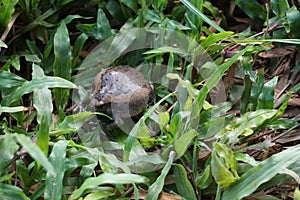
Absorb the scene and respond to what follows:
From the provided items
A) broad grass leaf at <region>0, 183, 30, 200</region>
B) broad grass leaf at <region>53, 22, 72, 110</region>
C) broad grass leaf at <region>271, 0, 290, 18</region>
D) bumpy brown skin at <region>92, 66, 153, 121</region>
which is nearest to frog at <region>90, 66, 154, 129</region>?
bumpy brown skin at <region>92, 66, 153, 121</region>

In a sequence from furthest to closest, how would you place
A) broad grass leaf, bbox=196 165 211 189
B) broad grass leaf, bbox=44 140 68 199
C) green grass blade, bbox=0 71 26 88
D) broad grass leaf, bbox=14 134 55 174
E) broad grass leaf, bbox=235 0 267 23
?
broad grass leaf, bbox=235 0 267 23 → green grass blade, bbox=0 71 26 88 → broad grass leaf, bbox=196 165 211 189 → broad grass leaf, bbox=44 140 68 199 → broad grass leaf, bbox=14 134 55 174

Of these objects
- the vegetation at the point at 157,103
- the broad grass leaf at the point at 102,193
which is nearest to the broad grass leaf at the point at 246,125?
the vegetation at the point at 157,103

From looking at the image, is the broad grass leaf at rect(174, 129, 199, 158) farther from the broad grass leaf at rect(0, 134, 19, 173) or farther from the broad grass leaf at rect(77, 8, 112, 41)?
the broad grass leaf at rect(77, 8, 112, 41)

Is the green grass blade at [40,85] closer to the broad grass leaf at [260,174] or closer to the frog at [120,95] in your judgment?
the frog at [120,95]

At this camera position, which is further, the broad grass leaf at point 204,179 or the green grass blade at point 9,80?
the green grass blade at point 9,80

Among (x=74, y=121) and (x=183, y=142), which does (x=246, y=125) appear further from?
(x=74, y=121)

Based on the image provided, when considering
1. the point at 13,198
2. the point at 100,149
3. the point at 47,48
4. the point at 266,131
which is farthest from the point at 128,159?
the point at 47,48

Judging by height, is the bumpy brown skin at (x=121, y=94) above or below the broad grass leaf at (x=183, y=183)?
above

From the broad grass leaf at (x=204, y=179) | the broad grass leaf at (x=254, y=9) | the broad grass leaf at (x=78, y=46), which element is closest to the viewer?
the broad grass leaf at (x=204, y=179)
